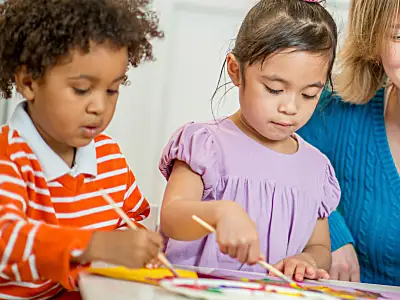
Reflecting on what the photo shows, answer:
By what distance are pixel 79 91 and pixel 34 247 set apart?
0.20 metres

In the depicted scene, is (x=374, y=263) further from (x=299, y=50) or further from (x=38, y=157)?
(x=38, y=157)

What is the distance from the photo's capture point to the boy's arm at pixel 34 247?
864 millimetres

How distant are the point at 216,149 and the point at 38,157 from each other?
36 centimetres

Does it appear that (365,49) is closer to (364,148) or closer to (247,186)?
(364,148)

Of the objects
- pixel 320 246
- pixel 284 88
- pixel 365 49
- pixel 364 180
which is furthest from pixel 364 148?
pixel 284 88

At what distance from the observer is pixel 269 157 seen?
4.25 ft

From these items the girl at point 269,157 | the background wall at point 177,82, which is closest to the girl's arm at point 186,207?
the girl at point 269,157

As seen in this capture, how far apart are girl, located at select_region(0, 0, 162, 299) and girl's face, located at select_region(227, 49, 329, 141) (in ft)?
0.74

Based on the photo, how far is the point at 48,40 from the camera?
0.93 metres

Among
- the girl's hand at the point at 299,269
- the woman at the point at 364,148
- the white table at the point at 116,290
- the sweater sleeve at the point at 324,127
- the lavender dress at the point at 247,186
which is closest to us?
the white table at the point at 116,290

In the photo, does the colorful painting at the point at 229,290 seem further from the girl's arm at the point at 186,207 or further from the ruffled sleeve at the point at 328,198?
the ruffled sleeve at the point at 328,198

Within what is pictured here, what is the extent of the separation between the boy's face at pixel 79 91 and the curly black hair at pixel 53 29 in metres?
0.01

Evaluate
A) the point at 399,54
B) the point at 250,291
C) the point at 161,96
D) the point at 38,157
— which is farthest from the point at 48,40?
the point at 161,96

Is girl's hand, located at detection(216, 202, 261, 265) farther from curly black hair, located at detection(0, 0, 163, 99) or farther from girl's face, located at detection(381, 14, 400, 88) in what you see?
girl's face, located at detection(381, 14, 400, 88)
